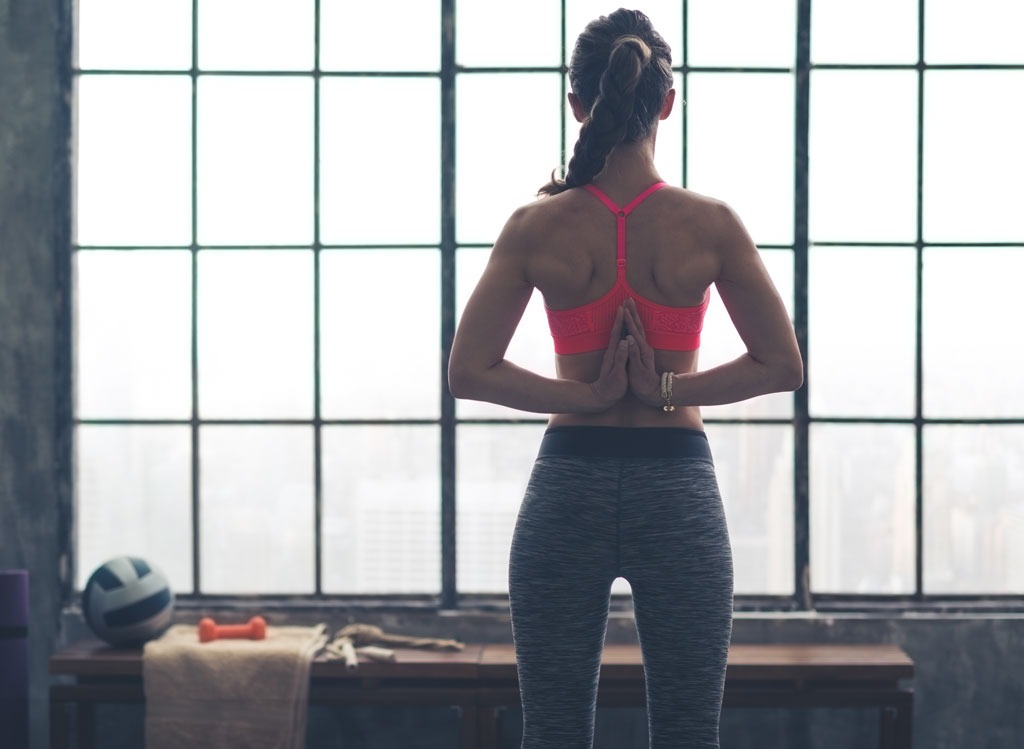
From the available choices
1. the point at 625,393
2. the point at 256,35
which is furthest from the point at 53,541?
the point at 625,393

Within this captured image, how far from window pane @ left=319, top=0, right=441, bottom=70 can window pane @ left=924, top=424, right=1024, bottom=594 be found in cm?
193

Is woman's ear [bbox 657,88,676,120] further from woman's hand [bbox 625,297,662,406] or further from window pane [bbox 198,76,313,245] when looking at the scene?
window pane [bbox 198,76,313,245]

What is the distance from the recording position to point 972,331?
9.91ft

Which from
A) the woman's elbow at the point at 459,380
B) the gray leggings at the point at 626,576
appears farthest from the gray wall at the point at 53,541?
the woman's elbow at the point at 459,380

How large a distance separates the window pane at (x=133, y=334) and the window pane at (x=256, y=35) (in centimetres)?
61

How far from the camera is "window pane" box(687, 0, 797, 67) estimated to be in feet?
9.81

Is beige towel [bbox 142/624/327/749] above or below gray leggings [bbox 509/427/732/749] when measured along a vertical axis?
below

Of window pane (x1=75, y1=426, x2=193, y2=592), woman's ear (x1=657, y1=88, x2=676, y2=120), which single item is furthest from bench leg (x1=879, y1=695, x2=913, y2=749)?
window pane (x1=75, y1=426, x2=193, y2=592)

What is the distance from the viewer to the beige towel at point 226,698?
101 inches

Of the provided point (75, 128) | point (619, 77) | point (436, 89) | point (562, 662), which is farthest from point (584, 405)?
point (75, 128)

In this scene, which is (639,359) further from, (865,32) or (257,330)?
(865,32)

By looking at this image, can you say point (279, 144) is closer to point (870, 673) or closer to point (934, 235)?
point (934, 235)

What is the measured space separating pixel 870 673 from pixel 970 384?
0.97 meters

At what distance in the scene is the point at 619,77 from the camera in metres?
1.55
